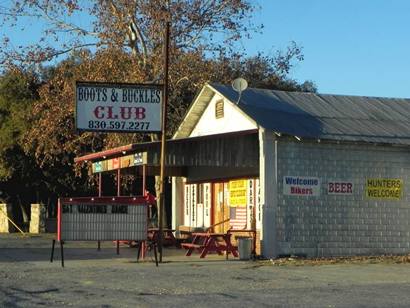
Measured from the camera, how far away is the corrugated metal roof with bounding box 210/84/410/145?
67.4 ft

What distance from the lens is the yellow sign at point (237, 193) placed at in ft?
74.2

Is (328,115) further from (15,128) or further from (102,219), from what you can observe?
(15,128)

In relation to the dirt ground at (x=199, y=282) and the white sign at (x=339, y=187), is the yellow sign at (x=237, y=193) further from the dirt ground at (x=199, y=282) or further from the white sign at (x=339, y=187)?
the white sign at (x=339, y=187)

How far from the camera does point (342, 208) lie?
20.6 meters

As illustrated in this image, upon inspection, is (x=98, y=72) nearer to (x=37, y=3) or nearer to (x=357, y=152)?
(x=37, y=3)

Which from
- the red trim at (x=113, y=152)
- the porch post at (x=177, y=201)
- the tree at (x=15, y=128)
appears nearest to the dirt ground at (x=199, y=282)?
the red trim at (x=113, y=152)

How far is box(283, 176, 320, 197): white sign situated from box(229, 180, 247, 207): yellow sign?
8.98 feet

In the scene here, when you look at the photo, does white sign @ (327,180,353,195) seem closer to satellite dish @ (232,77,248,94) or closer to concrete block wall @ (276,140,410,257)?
concrete block wall @ (276,140,410,257)

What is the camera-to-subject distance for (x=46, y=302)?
37.2 feet

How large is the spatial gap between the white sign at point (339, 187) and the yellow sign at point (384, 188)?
1.92ft

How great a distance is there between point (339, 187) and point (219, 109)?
5.49 m

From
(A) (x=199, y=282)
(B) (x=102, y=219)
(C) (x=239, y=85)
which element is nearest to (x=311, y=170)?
(C) (x=239, y=85)

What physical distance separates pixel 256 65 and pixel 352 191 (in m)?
14.6

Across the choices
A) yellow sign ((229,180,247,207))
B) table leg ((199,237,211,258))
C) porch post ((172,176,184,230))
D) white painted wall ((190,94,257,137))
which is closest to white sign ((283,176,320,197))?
white painted wall ((190,94,257,137))
